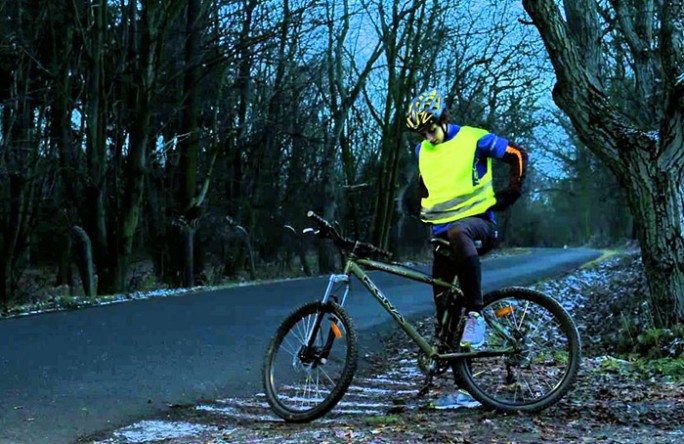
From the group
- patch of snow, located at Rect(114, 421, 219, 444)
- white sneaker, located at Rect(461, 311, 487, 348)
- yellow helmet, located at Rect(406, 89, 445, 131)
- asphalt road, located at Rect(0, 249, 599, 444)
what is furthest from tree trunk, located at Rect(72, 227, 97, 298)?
white sneaker, located at Rect(461, 311, 487, 348)

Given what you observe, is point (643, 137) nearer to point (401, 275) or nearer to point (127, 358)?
point (401, 275)

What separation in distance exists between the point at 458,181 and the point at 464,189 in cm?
7

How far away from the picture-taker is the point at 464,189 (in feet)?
17.8

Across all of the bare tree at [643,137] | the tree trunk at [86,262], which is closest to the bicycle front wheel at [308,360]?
the bare tree at [643,137]

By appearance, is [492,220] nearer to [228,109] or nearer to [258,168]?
[228,109]

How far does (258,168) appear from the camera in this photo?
2925 cm

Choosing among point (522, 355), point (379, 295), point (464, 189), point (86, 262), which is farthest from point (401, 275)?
point (86, 262)

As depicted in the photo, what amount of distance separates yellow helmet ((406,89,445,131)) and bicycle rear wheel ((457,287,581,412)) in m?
1.24

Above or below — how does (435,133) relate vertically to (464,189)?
above

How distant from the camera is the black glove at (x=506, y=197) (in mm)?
5332

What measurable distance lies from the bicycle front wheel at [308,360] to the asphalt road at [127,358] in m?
0.55

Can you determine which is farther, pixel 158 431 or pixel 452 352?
pixel 452 352

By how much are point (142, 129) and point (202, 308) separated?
7.53 m

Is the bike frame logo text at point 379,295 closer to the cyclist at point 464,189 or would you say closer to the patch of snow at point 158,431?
the cyclist at point 464,189
